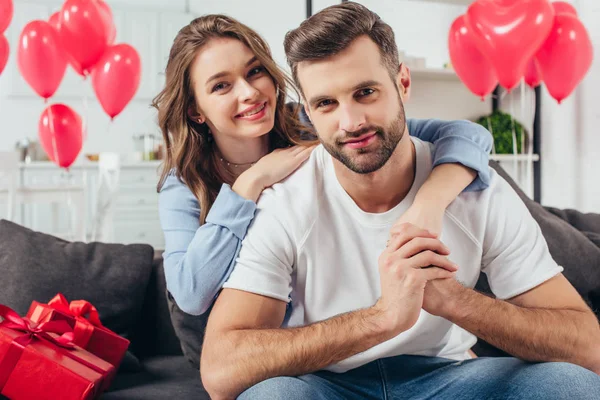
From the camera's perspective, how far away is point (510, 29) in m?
2.79

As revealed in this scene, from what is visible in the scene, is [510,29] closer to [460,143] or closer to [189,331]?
[460,143]

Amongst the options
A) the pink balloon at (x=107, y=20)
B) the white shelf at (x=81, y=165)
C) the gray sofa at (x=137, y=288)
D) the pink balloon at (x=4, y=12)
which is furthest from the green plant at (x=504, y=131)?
the pink balloon at (x=4, y=12)

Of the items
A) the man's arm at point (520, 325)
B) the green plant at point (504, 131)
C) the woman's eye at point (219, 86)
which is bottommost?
the man's arm at point (520, 325)

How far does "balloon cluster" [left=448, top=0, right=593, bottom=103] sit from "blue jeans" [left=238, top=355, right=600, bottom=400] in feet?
6.20

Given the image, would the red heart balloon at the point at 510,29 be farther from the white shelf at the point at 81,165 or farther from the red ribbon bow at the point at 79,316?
the white shelf at the point at 81,165

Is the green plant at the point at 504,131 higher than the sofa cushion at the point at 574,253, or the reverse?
the green plant at the point at 504,131

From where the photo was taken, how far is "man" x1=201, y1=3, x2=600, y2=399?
1.12m

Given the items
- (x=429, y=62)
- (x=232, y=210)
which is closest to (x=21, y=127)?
(x=429, y=62)

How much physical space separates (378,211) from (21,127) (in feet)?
18.3

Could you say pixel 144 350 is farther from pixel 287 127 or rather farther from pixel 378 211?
pixel 378 211

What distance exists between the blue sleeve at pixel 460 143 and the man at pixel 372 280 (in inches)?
1.4

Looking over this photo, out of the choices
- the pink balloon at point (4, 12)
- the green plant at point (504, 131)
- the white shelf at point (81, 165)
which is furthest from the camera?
the white shelf at point (81, 165)

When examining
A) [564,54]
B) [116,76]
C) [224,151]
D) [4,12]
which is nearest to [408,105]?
[564,54]

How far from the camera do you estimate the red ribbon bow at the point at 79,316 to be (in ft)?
4.80
